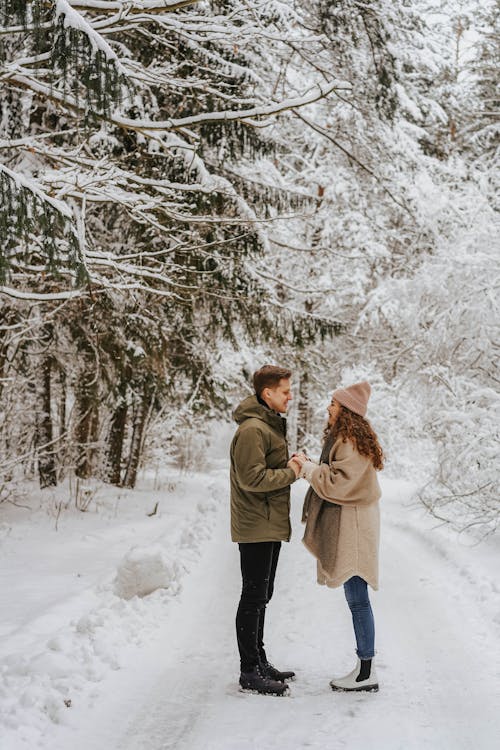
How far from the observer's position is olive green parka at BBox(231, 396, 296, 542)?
4301 mm

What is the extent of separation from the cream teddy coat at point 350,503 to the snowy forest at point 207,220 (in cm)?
200

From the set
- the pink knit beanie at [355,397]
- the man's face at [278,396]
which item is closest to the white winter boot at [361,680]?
the pink knit beanie at [355,397]

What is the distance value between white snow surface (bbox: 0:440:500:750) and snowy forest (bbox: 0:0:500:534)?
5.92ft

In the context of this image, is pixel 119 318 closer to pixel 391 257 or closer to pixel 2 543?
pixel 2 543

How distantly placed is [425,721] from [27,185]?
395 cm

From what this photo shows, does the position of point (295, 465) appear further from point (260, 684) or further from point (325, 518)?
point (260, 684)

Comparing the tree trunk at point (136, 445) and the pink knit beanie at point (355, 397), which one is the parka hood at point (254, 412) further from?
the tree trunk at point (136, 445)

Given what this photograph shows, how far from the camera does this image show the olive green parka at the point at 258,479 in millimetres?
4301

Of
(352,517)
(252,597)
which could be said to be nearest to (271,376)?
(352,517)

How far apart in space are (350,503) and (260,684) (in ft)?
4.13

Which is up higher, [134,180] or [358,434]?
[134,180]

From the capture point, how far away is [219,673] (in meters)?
4.67

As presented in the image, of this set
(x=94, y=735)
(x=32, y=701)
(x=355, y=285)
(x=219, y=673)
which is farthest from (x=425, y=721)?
(x=355, y=285)

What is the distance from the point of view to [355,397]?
14.8 ft
